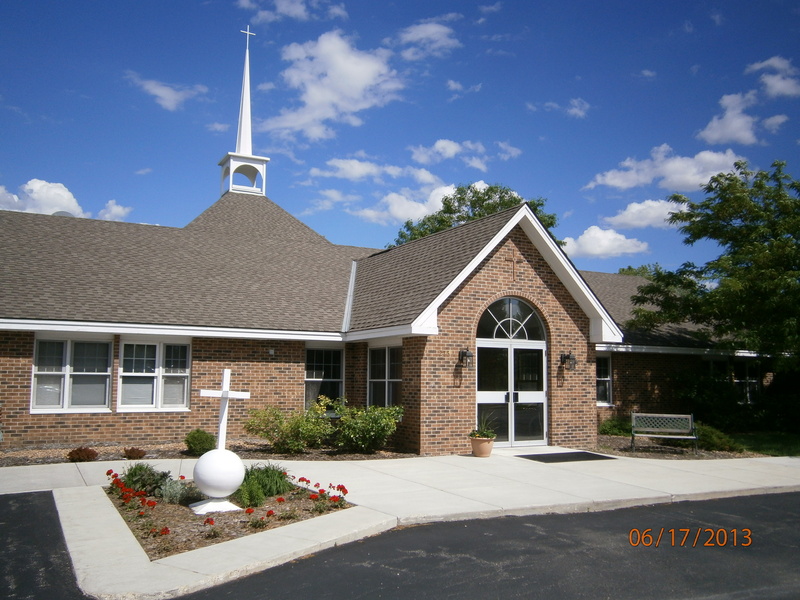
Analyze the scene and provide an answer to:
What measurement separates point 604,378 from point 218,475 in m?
14.8

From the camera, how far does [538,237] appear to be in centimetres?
1641

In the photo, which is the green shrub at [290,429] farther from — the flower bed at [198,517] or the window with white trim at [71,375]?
the flower bed at [198,517]

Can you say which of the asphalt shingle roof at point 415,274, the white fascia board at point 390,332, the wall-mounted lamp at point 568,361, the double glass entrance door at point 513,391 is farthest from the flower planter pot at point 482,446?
the wall-mounted lamp at point 568,361

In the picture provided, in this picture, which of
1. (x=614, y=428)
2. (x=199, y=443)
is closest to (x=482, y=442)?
(x=199, y=443)

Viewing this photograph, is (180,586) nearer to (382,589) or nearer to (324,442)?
(382,589)


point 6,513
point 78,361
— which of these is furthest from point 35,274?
point 6,513

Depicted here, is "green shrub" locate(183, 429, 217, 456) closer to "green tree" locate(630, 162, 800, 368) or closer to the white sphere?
the white sphere

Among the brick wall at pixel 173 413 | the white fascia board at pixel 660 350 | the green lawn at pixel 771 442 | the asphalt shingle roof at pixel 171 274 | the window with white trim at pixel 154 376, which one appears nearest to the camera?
the brick wall at pixel 173 413

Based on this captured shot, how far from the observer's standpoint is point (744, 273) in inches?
729

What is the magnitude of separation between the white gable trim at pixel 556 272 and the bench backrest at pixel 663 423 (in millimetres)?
1972

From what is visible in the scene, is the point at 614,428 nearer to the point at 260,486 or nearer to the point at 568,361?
the point at 568,361

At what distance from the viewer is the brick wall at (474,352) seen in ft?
49.3

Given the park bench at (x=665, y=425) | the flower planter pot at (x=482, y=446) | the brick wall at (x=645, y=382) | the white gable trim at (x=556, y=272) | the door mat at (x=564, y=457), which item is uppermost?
the white gable trim at (x=556, y=272)

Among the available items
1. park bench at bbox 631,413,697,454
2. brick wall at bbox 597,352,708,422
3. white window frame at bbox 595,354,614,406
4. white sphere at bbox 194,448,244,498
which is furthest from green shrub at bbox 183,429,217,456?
white window frame at bbox 595,354,614,406
